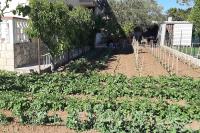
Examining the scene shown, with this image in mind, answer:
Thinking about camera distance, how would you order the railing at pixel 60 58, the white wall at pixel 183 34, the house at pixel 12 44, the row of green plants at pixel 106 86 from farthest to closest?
the white wall at pixel 183 34 → the railing at pixel 60 58 → the house at pixel 12 44 → the row of green plants at pixel 106 86

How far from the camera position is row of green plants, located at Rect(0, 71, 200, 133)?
29.2 feet

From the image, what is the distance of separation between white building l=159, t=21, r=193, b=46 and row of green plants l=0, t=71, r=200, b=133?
28.6m

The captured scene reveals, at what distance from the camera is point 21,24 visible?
21.1 metres

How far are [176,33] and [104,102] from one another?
1429 inches

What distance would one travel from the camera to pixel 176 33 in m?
46.2

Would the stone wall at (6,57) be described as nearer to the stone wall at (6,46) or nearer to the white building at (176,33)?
the stone wall at (6,46)

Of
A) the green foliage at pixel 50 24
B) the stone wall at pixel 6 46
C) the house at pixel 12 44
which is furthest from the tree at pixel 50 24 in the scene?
the stone wall at pixel 6 46

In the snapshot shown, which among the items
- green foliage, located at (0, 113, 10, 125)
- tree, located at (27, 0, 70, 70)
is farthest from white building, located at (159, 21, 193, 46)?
green foliage, located at (0, 113, 10, 125)

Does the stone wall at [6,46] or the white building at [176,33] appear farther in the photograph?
the white building at [176,33]

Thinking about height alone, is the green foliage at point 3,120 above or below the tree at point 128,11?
below

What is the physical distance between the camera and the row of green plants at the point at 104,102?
29.2 feet

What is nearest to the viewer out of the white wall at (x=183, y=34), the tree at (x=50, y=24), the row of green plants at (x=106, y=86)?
the row of green plants at (x=106, y=86)

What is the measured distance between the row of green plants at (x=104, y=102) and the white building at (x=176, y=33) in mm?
28622

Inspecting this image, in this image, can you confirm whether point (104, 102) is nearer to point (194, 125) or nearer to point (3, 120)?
point (194, 125)
